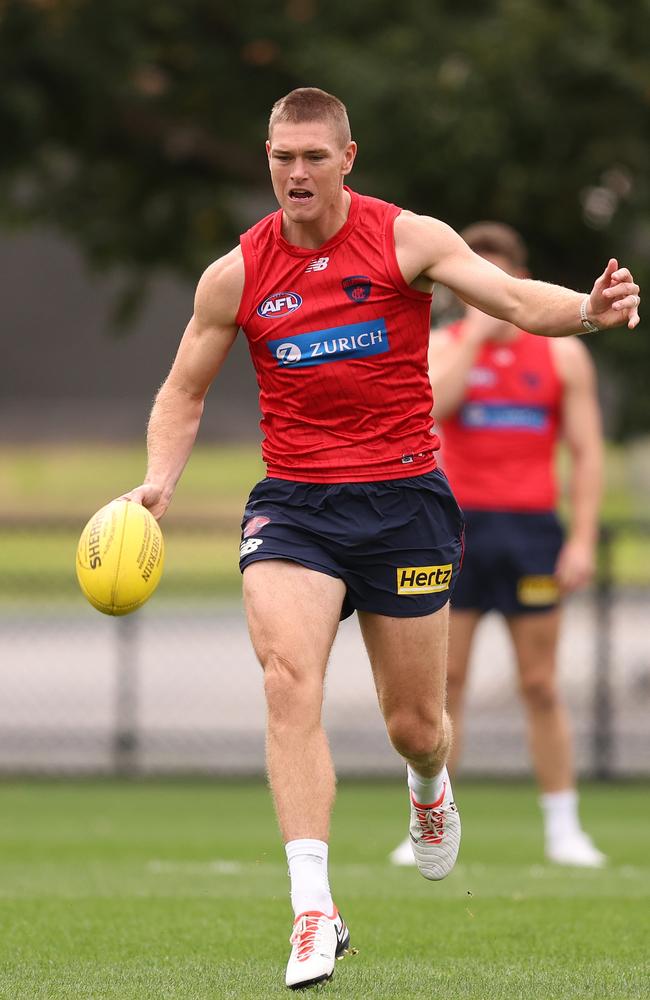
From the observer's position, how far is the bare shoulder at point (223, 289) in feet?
18.8

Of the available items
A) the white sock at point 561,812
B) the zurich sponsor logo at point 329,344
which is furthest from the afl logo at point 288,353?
the white sock at point 561,812

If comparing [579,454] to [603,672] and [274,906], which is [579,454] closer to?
[274,906]

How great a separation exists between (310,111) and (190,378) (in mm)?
937

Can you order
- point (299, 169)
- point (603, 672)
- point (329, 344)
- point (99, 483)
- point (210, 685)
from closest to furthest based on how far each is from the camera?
1. point (299, 169)
2. point (329, 344)
3. point (603, 672)
4. point (210, 685)
5. point (99, 483)

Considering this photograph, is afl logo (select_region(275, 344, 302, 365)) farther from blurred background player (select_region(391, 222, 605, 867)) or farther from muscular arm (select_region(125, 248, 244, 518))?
blurred background player (select_region(391, 222, 605, 867))

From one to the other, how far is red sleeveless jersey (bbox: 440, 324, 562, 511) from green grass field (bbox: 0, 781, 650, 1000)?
177cm

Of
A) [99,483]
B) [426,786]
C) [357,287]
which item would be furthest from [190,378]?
[99,483]

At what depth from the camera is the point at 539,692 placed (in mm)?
8727

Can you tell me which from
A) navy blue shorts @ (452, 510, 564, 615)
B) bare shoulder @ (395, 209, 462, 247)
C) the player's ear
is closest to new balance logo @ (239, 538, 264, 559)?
bare shoulder @ (395, 209, 462, 247)

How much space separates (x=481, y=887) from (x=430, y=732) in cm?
201

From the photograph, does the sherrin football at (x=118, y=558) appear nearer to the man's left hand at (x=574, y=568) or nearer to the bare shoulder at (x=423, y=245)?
the bare shoulder at (x=423, y=245)

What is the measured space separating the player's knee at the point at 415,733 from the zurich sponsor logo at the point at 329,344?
46.0 inches

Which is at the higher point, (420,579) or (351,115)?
(351,115)

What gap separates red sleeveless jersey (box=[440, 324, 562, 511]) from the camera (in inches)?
343
